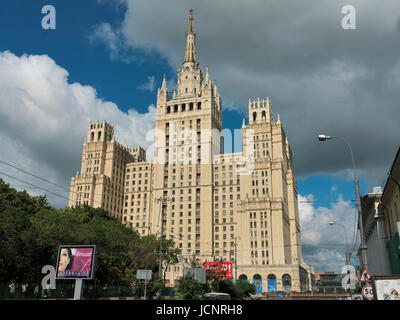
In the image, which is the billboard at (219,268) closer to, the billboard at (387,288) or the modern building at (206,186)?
the modern building at (206,186)

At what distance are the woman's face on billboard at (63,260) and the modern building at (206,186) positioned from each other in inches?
3185

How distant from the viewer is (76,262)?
107 feet

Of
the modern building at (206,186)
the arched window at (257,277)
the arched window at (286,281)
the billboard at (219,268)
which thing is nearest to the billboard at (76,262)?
the billboard at (219,268)

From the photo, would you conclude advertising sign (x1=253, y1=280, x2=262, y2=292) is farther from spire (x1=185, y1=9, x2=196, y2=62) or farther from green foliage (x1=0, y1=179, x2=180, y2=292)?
spire (x1=185, y1=9, x2=196, y2=62)

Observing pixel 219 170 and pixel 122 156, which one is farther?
pixel 122 156

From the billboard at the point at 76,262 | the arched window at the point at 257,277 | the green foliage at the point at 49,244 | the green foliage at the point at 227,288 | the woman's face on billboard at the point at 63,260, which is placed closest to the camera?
the billboard at the point at 76,262

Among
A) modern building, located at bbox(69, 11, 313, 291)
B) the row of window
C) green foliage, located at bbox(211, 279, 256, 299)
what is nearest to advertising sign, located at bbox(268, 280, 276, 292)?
modern building, located at bbox(69, 11, 313, 291)

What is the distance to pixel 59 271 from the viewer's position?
3250cm

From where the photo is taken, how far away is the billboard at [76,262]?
3228 cm

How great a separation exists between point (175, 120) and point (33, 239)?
99.8 meters

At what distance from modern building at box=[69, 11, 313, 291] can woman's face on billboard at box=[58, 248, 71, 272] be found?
80.9m

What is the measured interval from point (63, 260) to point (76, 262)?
4.38 ft
